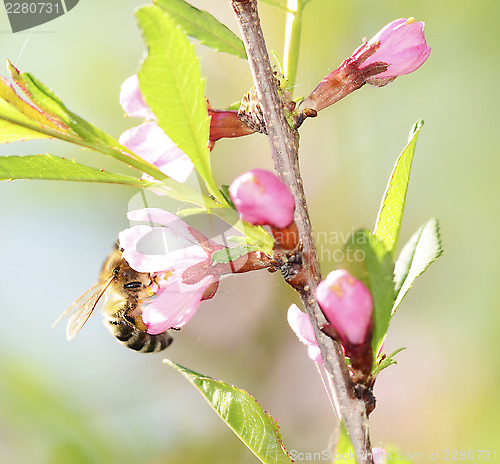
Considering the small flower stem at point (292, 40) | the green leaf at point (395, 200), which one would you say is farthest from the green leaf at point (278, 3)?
the green leaf at point (395, 200)

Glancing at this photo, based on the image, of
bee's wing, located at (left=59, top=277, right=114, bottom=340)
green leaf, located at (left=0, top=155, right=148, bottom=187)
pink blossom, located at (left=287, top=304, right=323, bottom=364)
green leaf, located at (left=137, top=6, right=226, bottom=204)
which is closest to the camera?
green leaf, located at (left=137, top=6, right=226, bottom=204)

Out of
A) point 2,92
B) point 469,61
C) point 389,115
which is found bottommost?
point 2,92

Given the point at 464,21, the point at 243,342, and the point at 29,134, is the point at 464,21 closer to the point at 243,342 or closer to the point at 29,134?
the point at 243,342

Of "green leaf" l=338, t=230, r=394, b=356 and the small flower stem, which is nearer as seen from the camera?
"green leaf" l=338, t=230, r=394, b=356

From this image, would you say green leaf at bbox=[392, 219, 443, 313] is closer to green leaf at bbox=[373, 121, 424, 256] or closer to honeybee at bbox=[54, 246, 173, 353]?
green leaf at bbox=[373, 121, 424, 256]

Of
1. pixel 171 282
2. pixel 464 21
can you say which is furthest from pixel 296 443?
pixel 464 21

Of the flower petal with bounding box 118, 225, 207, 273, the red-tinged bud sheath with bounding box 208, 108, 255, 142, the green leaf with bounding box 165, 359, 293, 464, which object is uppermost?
the red-tinged bud sheath with bounding box 208, 108, 255, 142

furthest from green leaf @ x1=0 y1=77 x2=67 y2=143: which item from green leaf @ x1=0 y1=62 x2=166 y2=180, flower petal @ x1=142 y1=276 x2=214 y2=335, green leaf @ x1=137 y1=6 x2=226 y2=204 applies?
flower petal @ x1=142 y1=276 x2=214 y2=335
